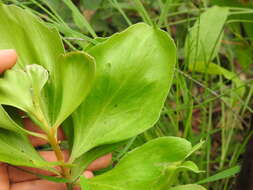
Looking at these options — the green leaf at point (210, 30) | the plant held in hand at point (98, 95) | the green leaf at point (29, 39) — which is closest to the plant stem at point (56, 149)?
the plant held in hand at point (98, 95)

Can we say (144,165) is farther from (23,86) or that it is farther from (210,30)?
(210,30)

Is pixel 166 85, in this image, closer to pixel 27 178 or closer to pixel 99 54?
pixel 99 54

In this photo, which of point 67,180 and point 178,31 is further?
point 178,31

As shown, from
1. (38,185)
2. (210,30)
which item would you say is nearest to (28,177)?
(38,185)

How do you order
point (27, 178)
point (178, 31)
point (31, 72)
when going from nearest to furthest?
point (31, 72), point (27, 178), point (178, 31)

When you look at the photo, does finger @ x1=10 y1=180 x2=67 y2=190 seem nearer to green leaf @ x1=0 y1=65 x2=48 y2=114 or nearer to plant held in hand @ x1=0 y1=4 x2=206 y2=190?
plant held in hand @ x1=0 y1=4 x2=206 y2=190

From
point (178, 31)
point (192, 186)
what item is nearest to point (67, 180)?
point (192, 186)

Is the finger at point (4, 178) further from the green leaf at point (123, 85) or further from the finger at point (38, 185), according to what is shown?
the green leaf at point (123, 85)

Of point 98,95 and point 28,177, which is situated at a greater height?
point 98,95
